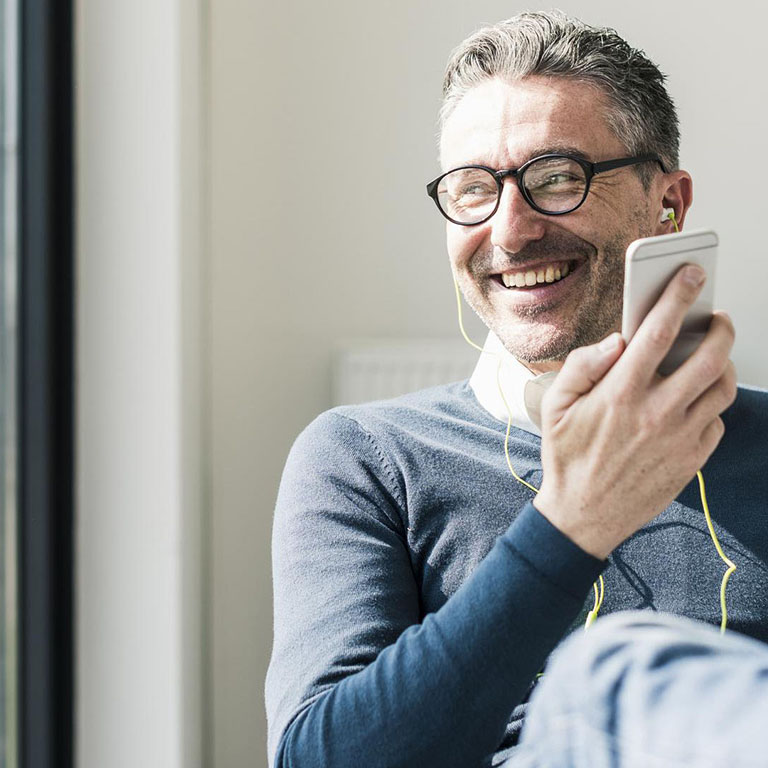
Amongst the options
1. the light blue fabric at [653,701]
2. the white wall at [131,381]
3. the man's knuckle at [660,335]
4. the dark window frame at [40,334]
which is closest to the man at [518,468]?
the man's knuckle at [660,335]

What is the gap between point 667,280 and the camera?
903mm

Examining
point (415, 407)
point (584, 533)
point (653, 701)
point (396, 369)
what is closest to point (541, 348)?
point (415, 407)

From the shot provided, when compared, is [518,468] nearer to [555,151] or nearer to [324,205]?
[555,151]

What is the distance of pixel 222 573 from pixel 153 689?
34 cm

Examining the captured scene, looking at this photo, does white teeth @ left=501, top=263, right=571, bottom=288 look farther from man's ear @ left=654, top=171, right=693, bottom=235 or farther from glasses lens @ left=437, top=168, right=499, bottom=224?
man's ear @ left=654, top=171, right=693, bottom=235

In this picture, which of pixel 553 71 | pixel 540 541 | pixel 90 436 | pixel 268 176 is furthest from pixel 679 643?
pixel 268 176

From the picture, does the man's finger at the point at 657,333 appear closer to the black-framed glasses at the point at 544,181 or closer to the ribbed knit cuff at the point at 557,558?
the ribbed knit cuff at the point at 557,558

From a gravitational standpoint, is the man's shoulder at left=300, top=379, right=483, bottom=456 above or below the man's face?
below

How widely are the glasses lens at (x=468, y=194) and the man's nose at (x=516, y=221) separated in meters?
0.03

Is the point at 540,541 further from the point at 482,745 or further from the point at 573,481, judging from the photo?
the point at 482,745

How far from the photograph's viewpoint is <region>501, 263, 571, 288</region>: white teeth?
1.23 metres

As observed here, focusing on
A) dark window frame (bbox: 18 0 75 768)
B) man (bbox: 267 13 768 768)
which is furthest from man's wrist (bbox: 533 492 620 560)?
dark window frame (bbox: 18 0 75 768)

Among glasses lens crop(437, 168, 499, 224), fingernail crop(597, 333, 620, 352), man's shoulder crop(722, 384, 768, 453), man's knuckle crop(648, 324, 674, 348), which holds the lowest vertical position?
man's shoulder crop(722, 384, 768, 453)

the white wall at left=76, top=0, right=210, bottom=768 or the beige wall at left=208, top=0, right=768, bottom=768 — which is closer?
the white wall at left=76, top=0, right=210, bottom=768
